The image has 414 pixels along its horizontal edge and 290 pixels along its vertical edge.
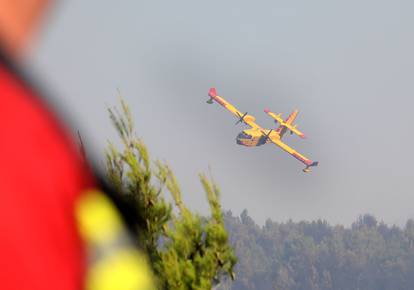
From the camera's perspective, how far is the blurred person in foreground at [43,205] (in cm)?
78

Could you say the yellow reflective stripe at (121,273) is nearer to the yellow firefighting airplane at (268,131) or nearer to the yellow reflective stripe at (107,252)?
the yellow reflective stripe at (107,252)

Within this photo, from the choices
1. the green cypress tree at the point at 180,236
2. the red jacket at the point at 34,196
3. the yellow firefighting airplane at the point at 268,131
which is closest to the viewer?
the red jacket at the point at 34,196

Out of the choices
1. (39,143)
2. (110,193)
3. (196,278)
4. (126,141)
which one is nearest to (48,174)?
(39,143)

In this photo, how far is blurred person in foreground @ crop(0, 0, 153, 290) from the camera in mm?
776

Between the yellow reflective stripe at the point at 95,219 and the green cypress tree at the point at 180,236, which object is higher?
the yellow reflective stripe at the point at 95,219

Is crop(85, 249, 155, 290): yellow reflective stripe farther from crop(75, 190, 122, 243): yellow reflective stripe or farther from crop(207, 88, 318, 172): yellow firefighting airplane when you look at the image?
crop(207, 88, 318, 172): yellow firefighting airplane

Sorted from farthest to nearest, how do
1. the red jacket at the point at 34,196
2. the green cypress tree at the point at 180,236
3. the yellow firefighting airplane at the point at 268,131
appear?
1. the yellow firefighting airplane at the point at 268,131
2. the green cypress tree at the point at 180,236
3. the red jacket at the point at 34,196

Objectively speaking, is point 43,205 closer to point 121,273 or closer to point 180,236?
point 121,273

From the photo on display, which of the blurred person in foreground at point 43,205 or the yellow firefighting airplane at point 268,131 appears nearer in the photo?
the blurred person in foreground at point 43,205

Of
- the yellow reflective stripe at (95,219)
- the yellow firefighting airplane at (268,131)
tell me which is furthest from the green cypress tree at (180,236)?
the yellow firefighting airplane at (268,131)

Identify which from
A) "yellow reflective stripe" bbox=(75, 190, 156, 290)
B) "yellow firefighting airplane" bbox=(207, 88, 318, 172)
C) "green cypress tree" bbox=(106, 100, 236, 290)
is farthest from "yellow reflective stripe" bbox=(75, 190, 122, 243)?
"yellow firefighting airplane" bbox=(207, 88, 318, 172)

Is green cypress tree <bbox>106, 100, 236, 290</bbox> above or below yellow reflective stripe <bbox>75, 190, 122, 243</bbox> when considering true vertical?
below

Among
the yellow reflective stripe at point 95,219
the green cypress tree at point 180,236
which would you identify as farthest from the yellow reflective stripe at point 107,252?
the green cypress tree at point 180,236

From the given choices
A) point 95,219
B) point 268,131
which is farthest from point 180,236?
point 268,131
